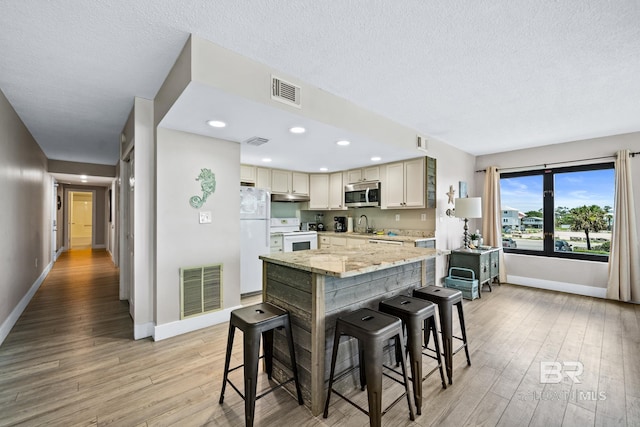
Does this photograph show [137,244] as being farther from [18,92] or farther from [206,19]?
[206,19]

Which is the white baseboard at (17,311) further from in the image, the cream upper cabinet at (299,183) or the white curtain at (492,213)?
the white curtain at (492,213)

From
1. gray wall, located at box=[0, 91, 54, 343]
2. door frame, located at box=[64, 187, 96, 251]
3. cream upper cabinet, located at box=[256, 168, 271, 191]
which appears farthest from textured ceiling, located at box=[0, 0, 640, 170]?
door frame, located at box=[64, 187, 96, 251]

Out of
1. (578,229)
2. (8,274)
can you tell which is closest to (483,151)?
(578,229)

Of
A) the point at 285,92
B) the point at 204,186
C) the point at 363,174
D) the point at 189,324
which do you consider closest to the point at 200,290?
the point at 189,324

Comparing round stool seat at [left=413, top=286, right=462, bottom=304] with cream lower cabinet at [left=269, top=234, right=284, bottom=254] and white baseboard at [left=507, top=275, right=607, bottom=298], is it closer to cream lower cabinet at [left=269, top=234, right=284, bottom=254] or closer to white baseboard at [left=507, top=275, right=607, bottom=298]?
cream lower cabinet at [left=269, top=234, right=284, bottom=254]

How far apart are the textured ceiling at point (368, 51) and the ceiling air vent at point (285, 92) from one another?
0.43 ft

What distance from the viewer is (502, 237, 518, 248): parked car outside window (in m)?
5.20

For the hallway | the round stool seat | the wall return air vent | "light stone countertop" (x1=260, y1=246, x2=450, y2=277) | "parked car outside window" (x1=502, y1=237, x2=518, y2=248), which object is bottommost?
the hallway

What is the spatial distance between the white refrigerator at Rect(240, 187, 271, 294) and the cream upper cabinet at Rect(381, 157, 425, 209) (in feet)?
6.89

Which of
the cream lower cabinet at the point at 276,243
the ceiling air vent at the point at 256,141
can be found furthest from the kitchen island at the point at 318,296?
the cream lower cabinet at the point at 276,243

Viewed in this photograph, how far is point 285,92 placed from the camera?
2.37 meters

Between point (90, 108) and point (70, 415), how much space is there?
3.00m

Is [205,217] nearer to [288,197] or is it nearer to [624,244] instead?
[288,197]

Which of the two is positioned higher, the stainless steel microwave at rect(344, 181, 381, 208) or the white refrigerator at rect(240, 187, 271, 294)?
the stainless steel microwave at rect(344, 181, 381, 208)
